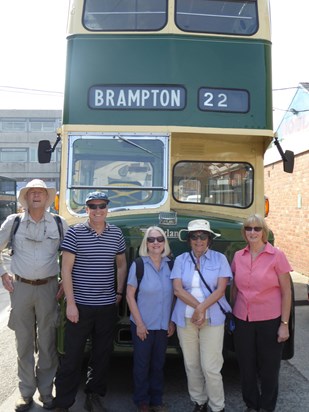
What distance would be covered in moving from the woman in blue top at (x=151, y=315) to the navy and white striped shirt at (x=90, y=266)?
216 mm

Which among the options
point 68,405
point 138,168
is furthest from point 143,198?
Answer: point 68,405

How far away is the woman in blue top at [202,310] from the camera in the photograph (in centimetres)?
371

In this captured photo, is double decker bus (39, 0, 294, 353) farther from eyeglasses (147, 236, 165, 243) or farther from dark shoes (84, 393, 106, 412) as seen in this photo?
dark shoes (84, 393, 106, 412)

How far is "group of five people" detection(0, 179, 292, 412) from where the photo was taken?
373 centimetres

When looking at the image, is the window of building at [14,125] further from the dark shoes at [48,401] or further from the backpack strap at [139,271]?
the backpack strap at [139,271]

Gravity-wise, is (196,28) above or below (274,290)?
above

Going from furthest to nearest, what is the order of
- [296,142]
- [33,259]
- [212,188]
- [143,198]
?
[296,142] → [212,188] → [143,198] → [33,259]

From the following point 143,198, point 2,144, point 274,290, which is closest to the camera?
point 274,290

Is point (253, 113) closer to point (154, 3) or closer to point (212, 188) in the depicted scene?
point (212, 188)

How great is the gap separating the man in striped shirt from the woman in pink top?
104cm

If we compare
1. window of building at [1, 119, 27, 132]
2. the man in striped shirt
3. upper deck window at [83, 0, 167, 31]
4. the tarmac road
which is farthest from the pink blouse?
window of building at [1, 119, 27, 132]

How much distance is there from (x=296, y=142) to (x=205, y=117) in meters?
8.14

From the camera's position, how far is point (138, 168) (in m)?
4.86

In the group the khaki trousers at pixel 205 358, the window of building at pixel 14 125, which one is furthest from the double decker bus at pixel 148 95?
the window of building at pixel 14 125
